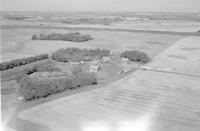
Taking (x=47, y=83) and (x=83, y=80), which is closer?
(x=47, y=83)

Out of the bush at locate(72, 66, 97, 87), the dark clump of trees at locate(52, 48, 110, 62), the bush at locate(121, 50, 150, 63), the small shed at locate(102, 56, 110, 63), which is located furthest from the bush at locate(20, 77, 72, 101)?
the bush at locate(121, 50, 150, 63)

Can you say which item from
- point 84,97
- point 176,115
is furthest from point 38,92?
point 176,115

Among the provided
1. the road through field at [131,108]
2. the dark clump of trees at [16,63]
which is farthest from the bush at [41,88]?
the dark clump of trees at [16,63]

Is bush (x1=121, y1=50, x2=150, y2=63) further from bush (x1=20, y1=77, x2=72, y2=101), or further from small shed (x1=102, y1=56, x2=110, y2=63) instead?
bush (x1=20, y1=77, x2=72, y2=101)

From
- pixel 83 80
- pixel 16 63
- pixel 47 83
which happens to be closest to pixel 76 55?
pixel 16 63

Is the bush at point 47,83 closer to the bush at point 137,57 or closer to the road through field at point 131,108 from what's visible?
the road through field at point 131,108

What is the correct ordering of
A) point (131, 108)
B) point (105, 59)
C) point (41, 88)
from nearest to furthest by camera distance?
point (131, 108), point (41, 88), point (105, 59)

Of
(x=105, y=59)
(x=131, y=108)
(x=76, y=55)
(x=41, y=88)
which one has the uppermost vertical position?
(x=76, y=55)

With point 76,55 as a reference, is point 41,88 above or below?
below

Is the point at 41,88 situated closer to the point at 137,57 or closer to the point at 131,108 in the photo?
the point at 131,108

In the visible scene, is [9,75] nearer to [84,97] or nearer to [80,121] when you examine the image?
[84,97]
